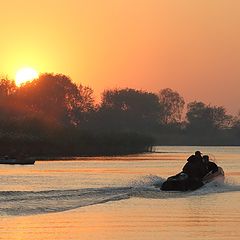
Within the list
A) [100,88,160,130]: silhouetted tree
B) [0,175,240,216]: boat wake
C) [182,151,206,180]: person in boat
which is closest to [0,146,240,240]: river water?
[0,175,240,216]: boat wake

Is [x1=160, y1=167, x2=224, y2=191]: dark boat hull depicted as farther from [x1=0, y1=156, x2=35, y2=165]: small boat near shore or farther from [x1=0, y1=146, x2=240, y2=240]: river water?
[x1=0, y1=156, x2=35, y2=165]: small boat near shore

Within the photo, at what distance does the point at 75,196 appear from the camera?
115 feet

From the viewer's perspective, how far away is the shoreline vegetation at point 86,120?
316 feet

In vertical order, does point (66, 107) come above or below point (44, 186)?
above

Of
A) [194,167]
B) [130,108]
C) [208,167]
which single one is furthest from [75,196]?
[130,108]

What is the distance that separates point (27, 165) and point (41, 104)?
70.3 metres

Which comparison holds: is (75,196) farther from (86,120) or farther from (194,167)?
(86,120)

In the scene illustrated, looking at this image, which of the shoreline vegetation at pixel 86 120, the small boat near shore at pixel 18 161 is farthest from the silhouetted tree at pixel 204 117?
the small boat near shore at pixel 18 161

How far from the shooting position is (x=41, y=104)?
138m

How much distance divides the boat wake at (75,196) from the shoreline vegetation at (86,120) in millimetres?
42540

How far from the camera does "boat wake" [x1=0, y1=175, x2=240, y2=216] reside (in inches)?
1192

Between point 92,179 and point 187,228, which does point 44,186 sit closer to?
point 92,179

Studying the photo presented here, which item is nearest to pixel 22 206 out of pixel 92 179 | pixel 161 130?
pixel 92 179

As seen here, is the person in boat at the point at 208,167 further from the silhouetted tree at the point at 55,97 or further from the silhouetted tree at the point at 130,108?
the silhouetted tree at the point at 130,108
